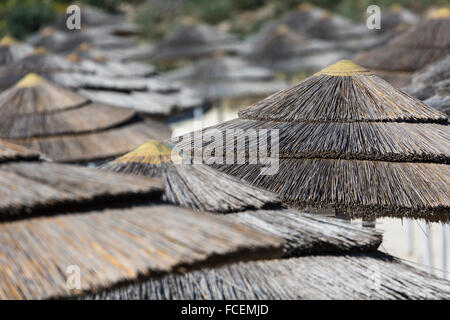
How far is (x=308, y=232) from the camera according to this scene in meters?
3.98

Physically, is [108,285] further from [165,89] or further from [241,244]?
[165,89]

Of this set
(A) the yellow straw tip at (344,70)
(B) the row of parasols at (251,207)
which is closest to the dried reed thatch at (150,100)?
(A) the yellow straw tip at (344,70)

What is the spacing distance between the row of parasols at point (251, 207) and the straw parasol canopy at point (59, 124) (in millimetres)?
3255

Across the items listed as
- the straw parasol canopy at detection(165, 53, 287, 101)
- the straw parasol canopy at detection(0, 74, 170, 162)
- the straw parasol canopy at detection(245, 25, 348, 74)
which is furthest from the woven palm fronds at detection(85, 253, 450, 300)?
the straw parasol canopy at detection(245, 25, 348, 74)

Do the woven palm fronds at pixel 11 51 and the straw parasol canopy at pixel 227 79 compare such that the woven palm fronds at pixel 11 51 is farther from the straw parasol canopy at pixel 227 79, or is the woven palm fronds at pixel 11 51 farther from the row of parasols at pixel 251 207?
the row of parasols at pixel 251 207

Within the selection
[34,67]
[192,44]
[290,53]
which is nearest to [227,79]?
[290,53]

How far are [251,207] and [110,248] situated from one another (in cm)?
145

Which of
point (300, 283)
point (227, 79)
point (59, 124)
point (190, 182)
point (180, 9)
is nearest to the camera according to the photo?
point (300, 283)

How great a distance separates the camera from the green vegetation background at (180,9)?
94.9ft

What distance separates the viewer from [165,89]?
16.2m

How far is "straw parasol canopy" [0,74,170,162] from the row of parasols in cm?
325

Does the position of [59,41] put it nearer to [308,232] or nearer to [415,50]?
[415,50]
